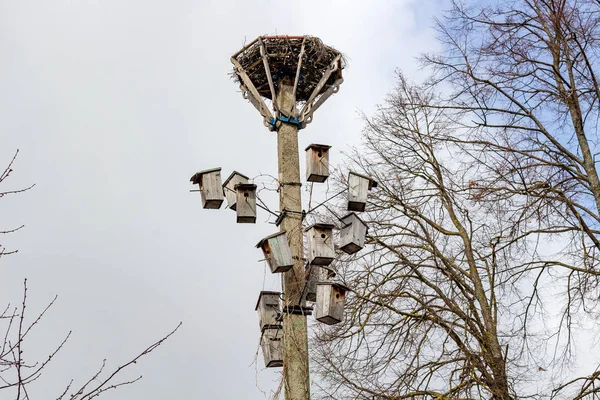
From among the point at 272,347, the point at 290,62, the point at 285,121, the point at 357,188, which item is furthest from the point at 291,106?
the point at 272,347

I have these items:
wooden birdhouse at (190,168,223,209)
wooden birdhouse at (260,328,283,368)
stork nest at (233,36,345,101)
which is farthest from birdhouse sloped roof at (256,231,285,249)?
stork nest at (233,36,345,101)

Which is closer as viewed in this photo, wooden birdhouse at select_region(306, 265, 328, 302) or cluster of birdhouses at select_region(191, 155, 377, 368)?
cluster of birdhouses at select_region(191, 155, 377, 368)

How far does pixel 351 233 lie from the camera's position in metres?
7.18

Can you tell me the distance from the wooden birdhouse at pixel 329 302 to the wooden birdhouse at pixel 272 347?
41cm

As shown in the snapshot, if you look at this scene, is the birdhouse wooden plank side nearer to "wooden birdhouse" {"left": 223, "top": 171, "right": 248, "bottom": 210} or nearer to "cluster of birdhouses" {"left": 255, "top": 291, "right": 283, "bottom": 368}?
"cluster of birdhouses" {"left": 255, "top": 291, "right": 283, "bottom": 368}

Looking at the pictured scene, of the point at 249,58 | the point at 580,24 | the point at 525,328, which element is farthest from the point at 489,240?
the point at 249,58

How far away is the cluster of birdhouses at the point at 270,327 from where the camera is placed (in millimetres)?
7051

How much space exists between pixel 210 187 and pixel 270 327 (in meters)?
1.34

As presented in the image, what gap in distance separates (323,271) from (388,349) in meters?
2.18

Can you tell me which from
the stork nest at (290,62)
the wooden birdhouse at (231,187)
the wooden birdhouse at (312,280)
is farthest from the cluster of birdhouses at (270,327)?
the stork nest at (290,62)

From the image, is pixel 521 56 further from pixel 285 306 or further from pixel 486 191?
pixel 285 306

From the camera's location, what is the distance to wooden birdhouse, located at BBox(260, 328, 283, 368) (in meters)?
7.04

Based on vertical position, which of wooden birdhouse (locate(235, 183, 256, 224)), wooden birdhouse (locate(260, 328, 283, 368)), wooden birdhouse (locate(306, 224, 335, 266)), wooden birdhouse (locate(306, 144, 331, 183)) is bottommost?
wooden birdhouse (locate(260, 328, 283, 368))

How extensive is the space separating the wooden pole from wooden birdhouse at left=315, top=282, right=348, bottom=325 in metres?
0.17
